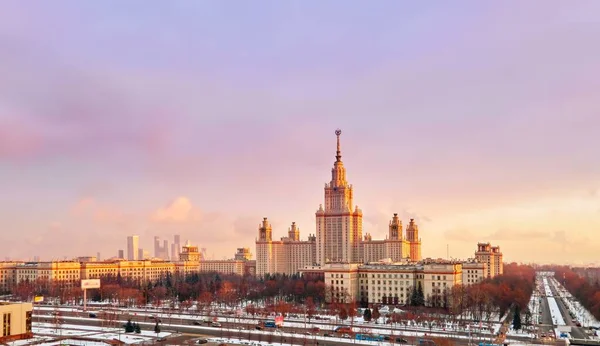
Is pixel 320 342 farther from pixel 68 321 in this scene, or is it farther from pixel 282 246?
pixel 282 246

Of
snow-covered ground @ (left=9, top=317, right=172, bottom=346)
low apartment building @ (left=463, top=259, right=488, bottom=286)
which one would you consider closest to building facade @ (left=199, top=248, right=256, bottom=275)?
low apartment building @ (left=463, top=259, right=488, bottom=286)

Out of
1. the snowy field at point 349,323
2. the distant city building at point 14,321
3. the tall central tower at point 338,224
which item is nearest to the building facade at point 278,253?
the tall central tower at point 338,224

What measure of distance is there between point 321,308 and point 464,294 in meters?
18.8

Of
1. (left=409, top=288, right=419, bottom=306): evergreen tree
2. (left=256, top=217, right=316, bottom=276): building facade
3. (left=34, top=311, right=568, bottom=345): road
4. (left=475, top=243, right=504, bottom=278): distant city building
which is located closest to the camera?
(left=34, top=311, right=568, bottom=345): road

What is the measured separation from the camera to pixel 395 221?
145m

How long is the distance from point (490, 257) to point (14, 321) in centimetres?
10206

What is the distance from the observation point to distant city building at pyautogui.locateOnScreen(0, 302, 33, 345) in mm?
55562

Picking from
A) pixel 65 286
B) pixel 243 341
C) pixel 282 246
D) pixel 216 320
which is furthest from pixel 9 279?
pixel 243 341

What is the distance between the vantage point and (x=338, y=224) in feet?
461

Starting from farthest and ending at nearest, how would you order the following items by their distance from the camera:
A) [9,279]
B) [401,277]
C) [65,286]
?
[9,279]
[65,286]
[401,277]

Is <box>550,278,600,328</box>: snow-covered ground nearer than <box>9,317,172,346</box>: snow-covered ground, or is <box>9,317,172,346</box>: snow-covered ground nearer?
<box>9,317,172,346</box>: snow-covered ground

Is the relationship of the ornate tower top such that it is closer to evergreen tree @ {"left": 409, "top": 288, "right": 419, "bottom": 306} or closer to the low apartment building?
the low apartment building

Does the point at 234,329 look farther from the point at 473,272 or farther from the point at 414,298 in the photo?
the point at 473,272

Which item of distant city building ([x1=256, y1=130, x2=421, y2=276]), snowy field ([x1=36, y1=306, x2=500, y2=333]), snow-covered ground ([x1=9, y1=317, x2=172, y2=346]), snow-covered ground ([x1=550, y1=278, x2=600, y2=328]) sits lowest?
snow-covered ground ([x1=550, y1=278, x2=600, y2=328])
